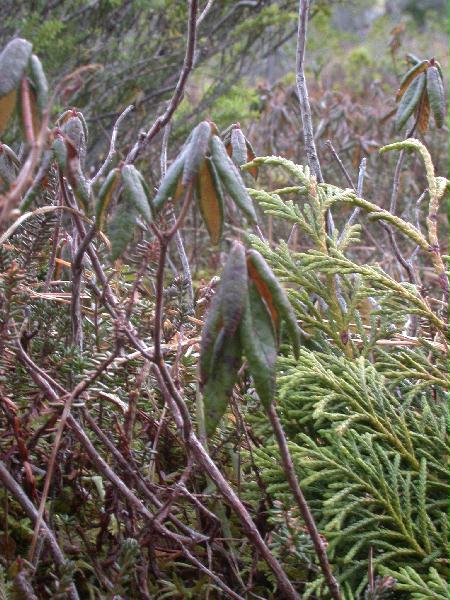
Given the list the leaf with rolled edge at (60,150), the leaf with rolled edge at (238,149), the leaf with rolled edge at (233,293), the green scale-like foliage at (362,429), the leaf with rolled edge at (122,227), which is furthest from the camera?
the leaf with rolled edge at (238,149)

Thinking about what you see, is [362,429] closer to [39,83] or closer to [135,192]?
[135,192]

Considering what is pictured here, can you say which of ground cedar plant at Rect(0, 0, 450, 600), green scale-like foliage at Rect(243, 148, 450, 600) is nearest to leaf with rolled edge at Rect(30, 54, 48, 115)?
ground cedar plant at Rect(0, 0, 450, 600)

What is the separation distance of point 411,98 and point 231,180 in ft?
3.80

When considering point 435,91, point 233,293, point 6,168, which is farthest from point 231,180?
point 435,91

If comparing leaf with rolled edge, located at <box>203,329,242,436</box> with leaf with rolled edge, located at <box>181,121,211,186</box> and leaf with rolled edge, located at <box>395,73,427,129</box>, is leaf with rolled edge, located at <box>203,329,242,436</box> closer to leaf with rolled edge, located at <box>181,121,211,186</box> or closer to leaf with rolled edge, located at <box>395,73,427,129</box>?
leaf with rolled edge, located at <box>181,121,211,186</box>

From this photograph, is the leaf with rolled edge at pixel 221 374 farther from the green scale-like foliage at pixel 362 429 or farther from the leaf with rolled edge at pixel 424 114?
the leaf with rolled edge at pixel 424 114

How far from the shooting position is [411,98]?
188cm

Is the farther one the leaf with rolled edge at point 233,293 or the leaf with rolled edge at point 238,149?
the leaf with rolled edge at point 238,149

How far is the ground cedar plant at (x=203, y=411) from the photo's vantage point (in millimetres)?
907

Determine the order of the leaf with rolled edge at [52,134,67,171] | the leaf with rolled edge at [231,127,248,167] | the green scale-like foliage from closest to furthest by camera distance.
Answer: the leaf with rolled edge at [52,134,67,171] < the green scale-like foliage < the leaf with rolled edge at [231,127,248,167]

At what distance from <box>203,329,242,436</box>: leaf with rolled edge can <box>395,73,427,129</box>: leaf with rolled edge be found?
125 centimetres

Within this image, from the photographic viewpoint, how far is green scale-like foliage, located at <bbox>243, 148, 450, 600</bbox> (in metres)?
1.18

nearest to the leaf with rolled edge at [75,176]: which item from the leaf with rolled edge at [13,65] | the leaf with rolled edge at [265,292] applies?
the leaf with rolled edge at [13,65]

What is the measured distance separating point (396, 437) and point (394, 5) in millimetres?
15790
